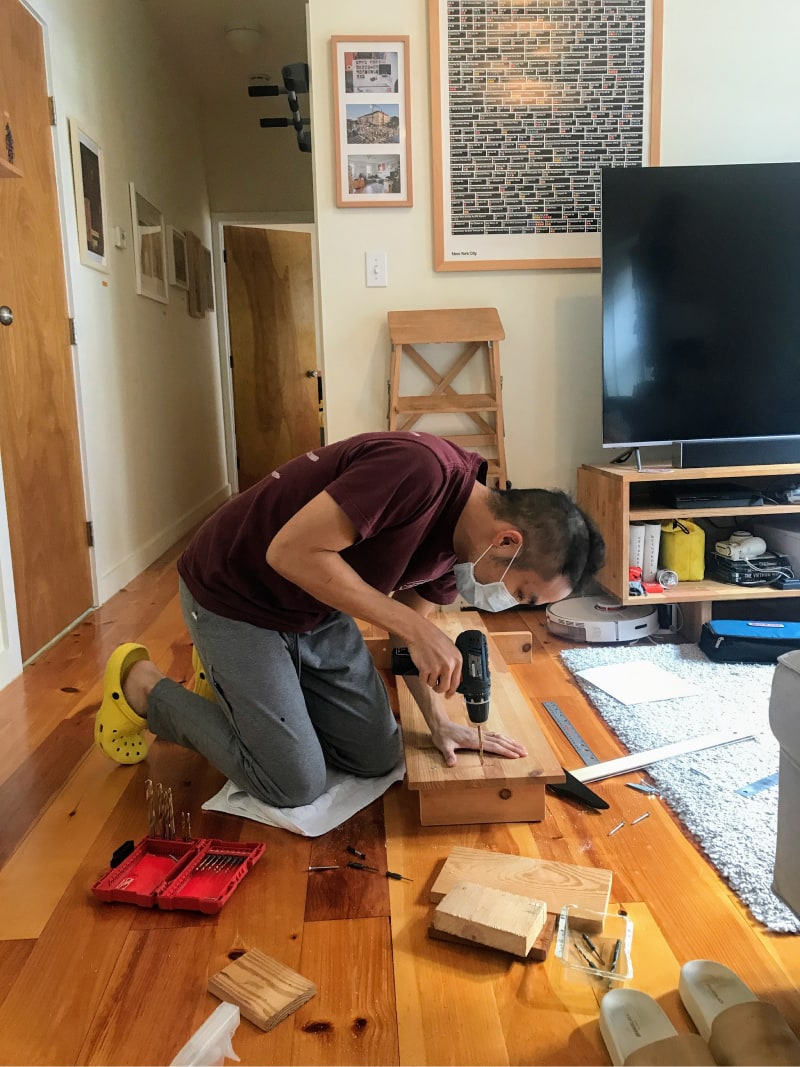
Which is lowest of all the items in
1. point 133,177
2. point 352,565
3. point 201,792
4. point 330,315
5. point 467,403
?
point 201,792

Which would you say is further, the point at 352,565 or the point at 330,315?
the point at 330,315

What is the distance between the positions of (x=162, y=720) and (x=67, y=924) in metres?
0.52

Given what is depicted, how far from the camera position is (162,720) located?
1.74m

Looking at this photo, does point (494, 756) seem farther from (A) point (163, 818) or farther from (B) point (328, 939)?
(A) point (163, 818)

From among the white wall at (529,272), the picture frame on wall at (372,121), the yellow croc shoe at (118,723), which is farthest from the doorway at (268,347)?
the yellow croc shoe at (118,723)

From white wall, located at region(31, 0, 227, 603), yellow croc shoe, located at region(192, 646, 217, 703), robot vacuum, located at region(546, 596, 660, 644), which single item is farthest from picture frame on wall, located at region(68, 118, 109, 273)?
robot vacuum, located at region(546, 596, 660, 644)

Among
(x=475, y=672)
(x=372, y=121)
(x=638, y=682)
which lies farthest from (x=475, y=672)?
(x=372, y=121)

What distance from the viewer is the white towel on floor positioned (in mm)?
1536

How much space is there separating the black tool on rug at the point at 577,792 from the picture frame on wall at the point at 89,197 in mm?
2595

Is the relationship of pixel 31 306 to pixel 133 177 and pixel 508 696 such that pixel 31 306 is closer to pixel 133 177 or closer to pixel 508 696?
pixel 133 177

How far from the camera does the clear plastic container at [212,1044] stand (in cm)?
97

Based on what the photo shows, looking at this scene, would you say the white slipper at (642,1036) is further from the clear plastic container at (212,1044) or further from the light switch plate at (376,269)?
the light switch plate at (376,269)

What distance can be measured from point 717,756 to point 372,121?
237 centimetres

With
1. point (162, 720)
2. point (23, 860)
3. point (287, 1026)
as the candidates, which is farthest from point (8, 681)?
point (287, 1026)
